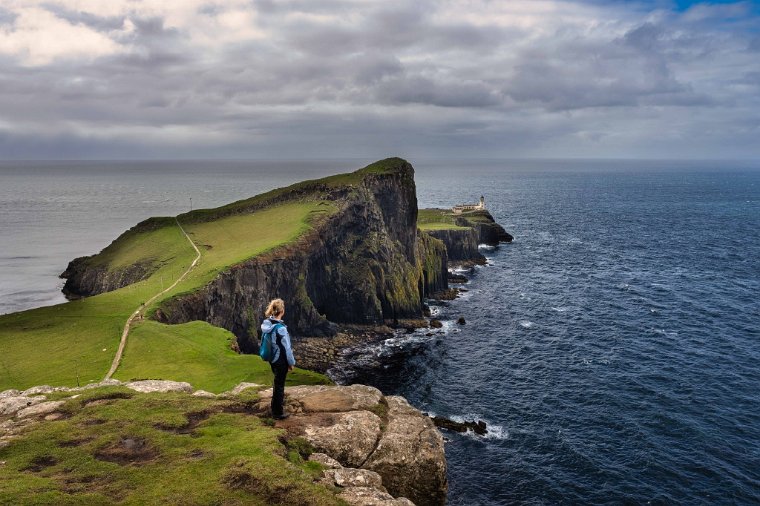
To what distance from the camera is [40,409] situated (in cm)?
1916

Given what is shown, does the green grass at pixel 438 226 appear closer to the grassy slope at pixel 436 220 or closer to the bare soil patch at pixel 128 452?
the grassy slope at pixel 436 220

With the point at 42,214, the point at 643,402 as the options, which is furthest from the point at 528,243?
the point at 42,214

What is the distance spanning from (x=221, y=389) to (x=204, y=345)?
32.1 ft

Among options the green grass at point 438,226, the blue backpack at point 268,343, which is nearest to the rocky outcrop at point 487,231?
the green grass at point 438,226

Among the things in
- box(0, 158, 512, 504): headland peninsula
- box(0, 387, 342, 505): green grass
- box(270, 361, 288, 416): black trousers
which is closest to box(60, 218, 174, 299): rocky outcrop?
box(0, 158, 512, 504): headland peninsula

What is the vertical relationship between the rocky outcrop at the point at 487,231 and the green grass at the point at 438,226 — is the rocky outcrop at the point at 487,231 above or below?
below

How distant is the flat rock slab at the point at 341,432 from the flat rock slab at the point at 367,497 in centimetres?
223

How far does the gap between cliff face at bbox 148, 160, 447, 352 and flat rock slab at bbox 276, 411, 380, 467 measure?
3569 cm

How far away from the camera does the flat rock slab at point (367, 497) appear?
46.9ft

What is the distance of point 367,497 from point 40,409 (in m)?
13.2

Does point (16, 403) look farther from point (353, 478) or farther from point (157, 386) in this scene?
point (353, 478)

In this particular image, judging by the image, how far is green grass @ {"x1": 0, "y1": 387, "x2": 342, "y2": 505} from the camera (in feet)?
44.7

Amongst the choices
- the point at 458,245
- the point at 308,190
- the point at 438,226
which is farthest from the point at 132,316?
the point at 438,226

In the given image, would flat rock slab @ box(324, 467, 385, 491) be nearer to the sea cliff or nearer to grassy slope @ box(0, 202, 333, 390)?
grassy slope @ box(0, 202, 333, 390)
